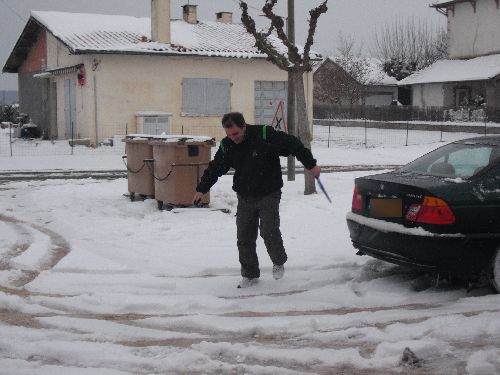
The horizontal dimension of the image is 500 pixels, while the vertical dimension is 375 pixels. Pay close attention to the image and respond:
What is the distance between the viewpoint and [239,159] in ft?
22.1

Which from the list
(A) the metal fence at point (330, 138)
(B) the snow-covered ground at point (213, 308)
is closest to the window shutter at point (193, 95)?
(A) the metal fence at point (330, 138)

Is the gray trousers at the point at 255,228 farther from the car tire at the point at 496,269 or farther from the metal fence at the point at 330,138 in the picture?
the metal fence at the point at 330,138

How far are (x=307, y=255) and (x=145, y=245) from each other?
2.10 meters

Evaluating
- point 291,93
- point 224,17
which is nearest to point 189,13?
point 224,17

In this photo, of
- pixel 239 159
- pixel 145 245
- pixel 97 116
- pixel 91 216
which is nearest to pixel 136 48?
pixel 97 116

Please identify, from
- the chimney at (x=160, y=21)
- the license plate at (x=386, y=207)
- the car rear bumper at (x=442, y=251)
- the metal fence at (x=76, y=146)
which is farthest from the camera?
the chimney at (x=160, y=21)

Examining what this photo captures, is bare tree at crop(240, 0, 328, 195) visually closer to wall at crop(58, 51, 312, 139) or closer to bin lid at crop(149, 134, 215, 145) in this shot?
bin lid at crop(149, 134, 215, 145)

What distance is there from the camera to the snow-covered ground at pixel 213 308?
15.4 feet

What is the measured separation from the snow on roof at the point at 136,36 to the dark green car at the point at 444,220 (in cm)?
2062

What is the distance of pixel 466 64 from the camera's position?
44125mm

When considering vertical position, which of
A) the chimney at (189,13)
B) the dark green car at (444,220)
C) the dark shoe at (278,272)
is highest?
the chimney at (189,13)

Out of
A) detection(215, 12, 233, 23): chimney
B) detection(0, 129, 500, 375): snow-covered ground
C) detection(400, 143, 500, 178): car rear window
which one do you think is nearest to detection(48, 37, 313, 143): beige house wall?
detection(215, 12, 233, 23): chimney

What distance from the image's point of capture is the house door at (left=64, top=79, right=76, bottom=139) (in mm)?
27562

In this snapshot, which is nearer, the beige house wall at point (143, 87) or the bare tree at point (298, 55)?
the bare tree at point (298, 55)
